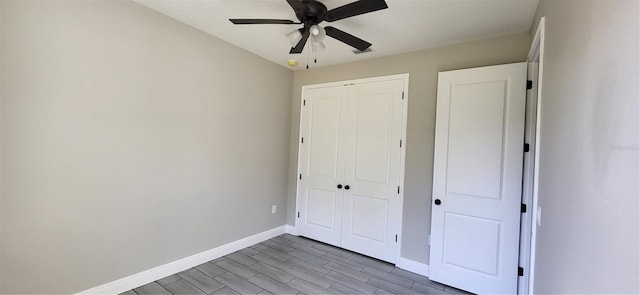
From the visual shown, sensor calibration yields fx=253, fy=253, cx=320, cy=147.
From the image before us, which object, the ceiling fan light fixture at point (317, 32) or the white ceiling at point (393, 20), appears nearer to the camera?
the ceiling fan light fixture at point (317, 32)

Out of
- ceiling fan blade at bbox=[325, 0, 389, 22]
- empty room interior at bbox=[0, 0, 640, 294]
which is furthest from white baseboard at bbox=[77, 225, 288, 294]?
ceiling fan blade at bbox=[325, 0, 389, 22]

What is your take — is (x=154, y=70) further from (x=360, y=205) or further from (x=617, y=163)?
(x=617, y=163)

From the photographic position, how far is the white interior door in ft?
7.61

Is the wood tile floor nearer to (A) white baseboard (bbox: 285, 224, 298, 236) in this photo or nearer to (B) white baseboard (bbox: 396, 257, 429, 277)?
(B) white baseboard (bbox: 396, 257, 429, 277)

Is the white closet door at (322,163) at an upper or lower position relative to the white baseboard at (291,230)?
upper

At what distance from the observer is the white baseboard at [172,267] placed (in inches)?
85.7

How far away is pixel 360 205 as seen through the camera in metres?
3.31

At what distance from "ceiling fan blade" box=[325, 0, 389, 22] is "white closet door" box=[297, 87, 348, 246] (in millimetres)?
1710

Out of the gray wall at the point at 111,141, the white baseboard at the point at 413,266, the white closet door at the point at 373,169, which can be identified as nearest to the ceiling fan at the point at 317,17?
the gray wall at the point at 111,141

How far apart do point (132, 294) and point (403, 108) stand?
3.25 m

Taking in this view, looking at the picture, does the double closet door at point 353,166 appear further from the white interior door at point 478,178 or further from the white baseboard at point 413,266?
the white interior door at point 478,178

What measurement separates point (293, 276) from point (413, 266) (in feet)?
4.47

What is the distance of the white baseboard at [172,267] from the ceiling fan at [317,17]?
240 cm

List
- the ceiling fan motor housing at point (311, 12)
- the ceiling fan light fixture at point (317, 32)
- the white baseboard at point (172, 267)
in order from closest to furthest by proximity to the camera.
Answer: the ceiling fan motor housing at point (311, 12) < the ceiling fan light fixture at point (317, 32) < the white baseboard at point (172, 267)
